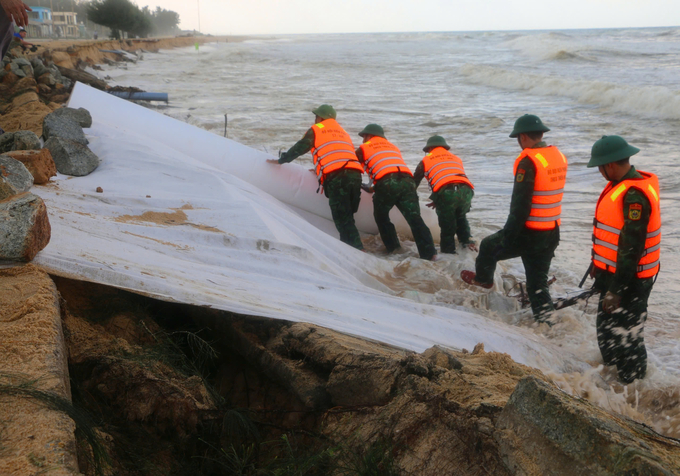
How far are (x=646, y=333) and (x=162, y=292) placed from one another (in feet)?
12.0

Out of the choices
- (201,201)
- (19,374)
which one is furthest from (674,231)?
(19,374)

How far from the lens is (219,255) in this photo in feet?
11.6

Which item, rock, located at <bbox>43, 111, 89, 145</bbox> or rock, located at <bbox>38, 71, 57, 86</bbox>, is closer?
rock, located at <bbox>43, 111, 89, 145</bbox>

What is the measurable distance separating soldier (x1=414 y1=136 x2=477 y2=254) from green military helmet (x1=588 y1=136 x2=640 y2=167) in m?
2.24

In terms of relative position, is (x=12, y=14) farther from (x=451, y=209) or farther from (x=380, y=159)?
(x=451, y=209)

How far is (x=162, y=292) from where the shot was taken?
8.08 feet

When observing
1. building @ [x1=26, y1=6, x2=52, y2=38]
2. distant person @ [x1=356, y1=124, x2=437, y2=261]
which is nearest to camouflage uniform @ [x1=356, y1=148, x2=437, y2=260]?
distant person @ [x1=356, y1=124, x2=437, y2=261]

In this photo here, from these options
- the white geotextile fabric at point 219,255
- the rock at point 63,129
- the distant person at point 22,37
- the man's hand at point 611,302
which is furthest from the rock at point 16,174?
the distant person at point 22,37

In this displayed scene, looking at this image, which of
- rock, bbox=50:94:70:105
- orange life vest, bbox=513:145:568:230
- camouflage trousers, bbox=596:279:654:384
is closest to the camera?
camouflage trousers, bbox=596:279:654:384

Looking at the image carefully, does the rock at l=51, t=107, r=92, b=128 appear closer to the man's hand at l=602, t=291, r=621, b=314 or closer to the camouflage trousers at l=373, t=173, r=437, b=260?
the camouflage trousers at l=373, t=173, r=437, b=260

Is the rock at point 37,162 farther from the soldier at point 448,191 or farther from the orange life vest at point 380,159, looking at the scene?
the soldier at point 448,191

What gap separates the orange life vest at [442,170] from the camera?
546 cm

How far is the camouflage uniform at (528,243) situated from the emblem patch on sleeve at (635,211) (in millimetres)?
885

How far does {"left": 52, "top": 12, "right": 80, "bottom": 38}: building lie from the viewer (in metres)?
58.9
